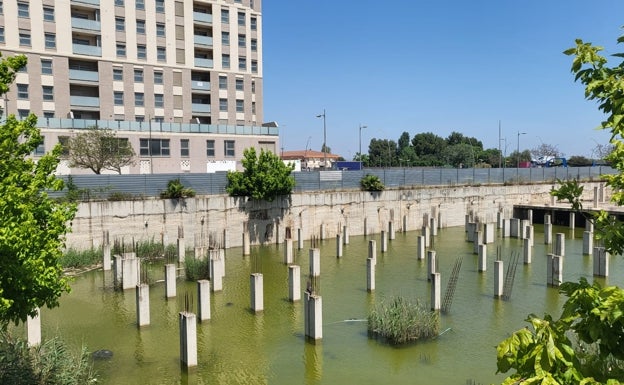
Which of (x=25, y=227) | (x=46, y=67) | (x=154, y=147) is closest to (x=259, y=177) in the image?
(x=154, y=147)

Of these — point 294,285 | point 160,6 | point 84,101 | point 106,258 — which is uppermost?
point 160,6

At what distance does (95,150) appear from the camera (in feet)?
122

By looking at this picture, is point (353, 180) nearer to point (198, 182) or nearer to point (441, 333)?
point (198, 182)

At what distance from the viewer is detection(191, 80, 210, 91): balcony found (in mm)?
49656

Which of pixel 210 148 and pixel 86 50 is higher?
pixel 86 50

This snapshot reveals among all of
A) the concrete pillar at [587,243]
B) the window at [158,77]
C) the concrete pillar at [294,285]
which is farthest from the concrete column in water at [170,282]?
the window at [158,77]

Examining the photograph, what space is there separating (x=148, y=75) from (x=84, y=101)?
6.01m

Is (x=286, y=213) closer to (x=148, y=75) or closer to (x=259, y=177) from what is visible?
(x=259, y=177)

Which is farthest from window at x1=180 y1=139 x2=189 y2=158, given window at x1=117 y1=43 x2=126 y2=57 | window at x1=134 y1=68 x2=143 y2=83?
window at x1=117 y1=43 x2=126 y2=57

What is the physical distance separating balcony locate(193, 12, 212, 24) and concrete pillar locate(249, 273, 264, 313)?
3640cm

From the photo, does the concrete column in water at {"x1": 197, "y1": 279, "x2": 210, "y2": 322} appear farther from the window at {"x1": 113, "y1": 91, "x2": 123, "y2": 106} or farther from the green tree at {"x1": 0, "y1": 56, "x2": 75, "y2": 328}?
the window at {"x1": 113, "y1": 91, "x2": 123, "y2": 106}

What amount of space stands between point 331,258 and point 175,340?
1545 cm

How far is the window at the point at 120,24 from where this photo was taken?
45.3 m

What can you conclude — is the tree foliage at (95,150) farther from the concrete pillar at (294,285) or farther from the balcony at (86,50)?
the concrete pillar at (294,285)
